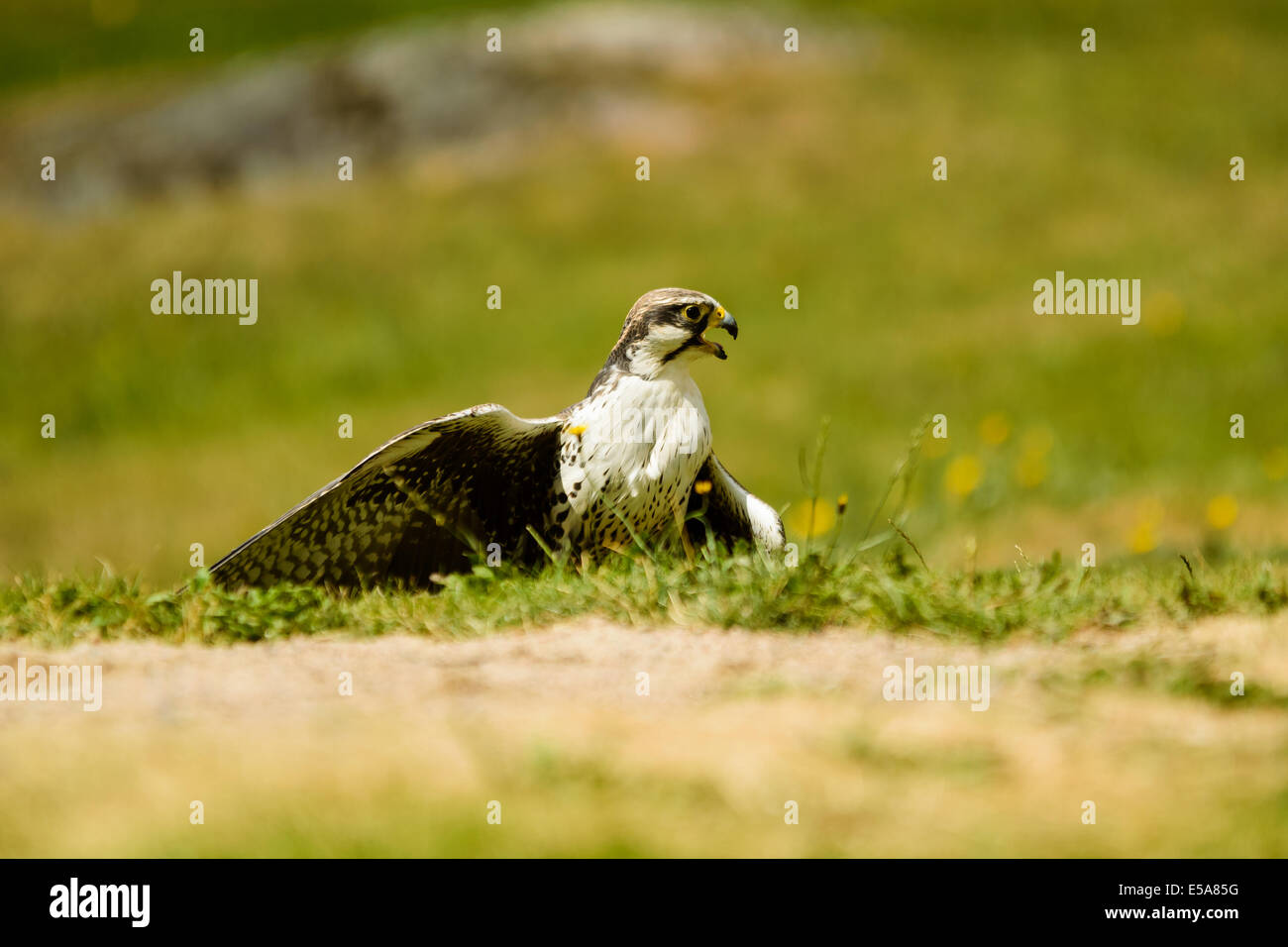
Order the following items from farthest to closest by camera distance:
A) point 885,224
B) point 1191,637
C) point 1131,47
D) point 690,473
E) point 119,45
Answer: point 119,45, point 1131,47, point 885,224, point 690,473, point 1191,637

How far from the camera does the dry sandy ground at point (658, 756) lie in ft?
10.1

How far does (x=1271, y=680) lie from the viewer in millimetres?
3982

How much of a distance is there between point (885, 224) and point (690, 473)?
600 inches

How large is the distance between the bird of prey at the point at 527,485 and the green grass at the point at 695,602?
0.93 feet

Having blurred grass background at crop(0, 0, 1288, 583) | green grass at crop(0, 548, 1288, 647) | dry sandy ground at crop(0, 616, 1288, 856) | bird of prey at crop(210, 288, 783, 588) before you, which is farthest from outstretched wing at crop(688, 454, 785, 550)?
blurred grass background at crop(0, 0, 1288, 583)

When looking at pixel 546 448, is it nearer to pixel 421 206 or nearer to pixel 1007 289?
pixel 1007 289

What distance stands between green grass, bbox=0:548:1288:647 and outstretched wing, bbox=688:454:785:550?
0.64 m

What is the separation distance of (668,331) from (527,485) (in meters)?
0.79

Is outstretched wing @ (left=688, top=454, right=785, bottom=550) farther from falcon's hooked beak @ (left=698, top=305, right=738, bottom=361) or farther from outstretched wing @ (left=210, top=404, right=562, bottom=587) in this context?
outstretched wing @ (left=210, top=404, right=562, bottom=587)

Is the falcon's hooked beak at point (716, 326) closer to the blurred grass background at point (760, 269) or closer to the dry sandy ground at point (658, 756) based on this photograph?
the dry sandy ground at point (658, 756)

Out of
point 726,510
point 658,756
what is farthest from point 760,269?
point 658,756

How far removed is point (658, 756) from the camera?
11.3 feet

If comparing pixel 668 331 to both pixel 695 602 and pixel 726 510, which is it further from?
pixel 695 602

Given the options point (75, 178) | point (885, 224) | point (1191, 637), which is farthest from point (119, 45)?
point (1191, 637)
